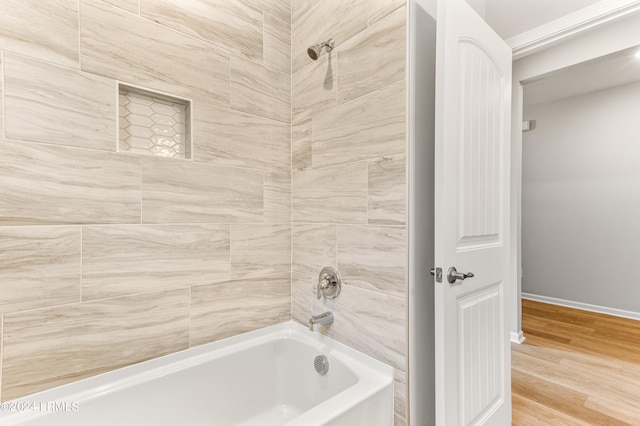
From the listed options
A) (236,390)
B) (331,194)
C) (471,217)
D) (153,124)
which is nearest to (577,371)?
(471,217)

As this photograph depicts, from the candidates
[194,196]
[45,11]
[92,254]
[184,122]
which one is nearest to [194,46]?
[184,122]

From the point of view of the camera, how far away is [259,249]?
5.47 ft

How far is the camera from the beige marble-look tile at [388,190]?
4.11ft

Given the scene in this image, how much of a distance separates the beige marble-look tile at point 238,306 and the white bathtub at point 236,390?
51 millimetres

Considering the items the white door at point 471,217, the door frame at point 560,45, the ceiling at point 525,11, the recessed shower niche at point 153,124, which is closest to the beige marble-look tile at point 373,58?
the white door at point 471,217

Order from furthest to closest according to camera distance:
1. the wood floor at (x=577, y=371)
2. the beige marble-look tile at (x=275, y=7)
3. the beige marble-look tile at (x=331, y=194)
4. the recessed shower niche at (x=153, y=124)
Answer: the wood floor at (x=577, y=371)
the beige marble-look tile at (x=275, y=7)
the beige marble-look tile at (x=331, y=194)
the recessed shower niche at (x=153, y=124)

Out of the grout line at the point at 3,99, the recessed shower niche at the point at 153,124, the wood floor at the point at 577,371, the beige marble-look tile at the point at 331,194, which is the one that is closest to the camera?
the grout line at the point at 3,99

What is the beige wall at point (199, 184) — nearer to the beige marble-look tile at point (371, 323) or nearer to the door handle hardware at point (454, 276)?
the beige marble-look tile at point (371, 323)

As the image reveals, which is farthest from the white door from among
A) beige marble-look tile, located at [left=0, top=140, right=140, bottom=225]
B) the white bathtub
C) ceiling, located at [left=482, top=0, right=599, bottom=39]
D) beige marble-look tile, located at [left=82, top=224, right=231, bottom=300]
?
beige marble-look tile, located at [left=0, top=140, right=140, bottom=225]

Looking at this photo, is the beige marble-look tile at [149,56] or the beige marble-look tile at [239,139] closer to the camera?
the beige marble-look tile at [149,56]

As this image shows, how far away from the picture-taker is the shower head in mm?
1475

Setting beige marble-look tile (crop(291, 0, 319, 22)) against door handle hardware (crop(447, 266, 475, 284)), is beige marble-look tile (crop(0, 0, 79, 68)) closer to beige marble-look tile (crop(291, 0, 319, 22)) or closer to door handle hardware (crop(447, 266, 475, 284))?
beige marble-look tile (crop(291, 0, 319, 22))

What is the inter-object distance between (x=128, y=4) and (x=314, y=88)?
0.85m

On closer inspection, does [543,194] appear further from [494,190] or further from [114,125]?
[114,125]
